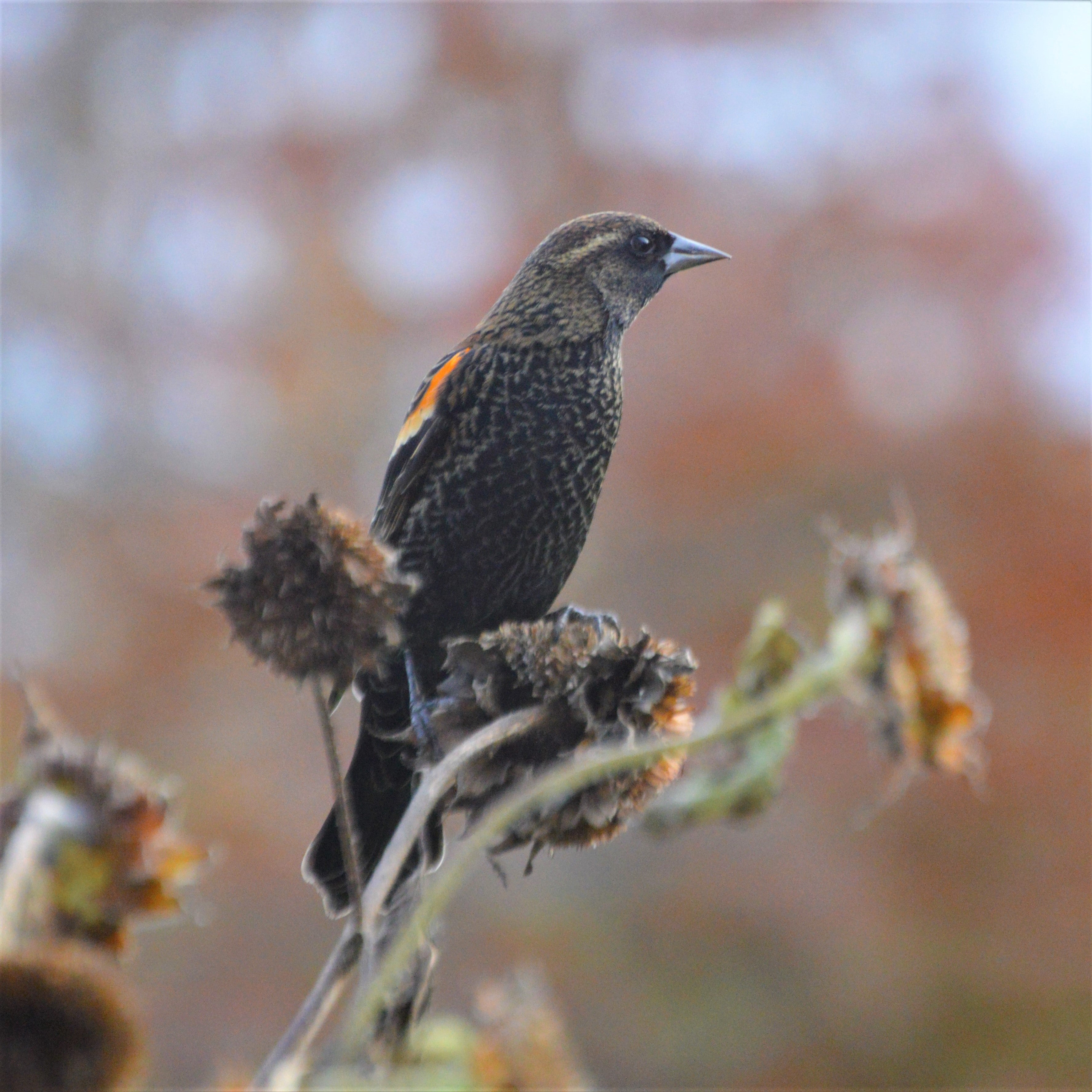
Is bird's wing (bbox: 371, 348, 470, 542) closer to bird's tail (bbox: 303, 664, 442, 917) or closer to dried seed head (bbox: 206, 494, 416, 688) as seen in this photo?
bird's tail (bbox: 303, 664, 442, 917)

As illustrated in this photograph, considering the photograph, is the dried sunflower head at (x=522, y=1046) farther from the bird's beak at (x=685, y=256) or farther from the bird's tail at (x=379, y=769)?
the bird's beak at (x=685, y=256)

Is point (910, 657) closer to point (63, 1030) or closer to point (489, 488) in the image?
point (63, 1030)

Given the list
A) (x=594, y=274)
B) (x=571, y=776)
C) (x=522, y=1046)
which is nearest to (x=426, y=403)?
(x=594, y=274)

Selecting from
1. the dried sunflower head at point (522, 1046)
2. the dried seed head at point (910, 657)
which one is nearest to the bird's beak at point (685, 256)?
the dried seed head at point (910, 657)

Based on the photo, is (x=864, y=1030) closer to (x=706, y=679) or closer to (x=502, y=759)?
(x=706, y=679)

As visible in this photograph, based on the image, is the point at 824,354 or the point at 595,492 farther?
the point at 824,354

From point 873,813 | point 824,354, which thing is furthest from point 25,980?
point 824,354
